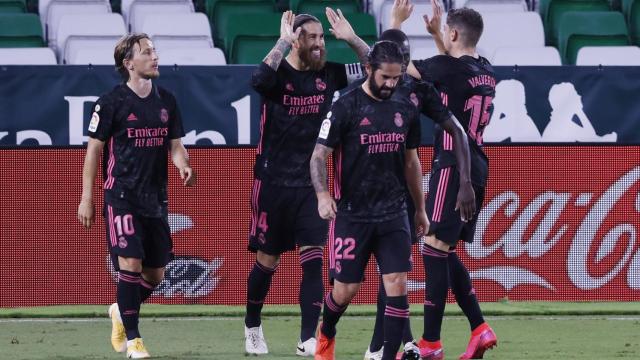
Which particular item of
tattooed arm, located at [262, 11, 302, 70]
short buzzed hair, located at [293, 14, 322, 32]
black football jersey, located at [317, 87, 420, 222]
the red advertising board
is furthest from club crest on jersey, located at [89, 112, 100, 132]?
the red advertising board

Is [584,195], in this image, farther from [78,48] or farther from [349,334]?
[78,48]

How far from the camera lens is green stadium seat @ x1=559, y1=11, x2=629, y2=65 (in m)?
16.4

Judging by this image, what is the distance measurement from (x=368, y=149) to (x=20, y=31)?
26.9ft

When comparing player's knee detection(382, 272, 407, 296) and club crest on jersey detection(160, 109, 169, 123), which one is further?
club crest on jersey detection(160, 109, 169, 123)

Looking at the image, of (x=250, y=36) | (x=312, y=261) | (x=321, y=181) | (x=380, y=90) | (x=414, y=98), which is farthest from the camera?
(x=250, y=36)

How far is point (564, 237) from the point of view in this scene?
1286cm

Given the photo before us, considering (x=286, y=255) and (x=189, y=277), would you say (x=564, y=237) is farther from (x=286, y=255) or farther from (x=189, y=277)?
(x=189, y=277)

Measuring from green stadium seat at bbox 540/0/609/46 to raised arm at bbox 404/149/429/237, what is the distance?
8904 mm

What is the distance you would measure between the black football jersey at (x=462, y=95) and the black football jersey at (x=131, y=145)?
1757 millimetres

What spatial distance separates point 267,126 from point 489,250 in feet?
12.0

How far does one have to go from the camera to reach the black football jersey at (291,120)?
9633mm

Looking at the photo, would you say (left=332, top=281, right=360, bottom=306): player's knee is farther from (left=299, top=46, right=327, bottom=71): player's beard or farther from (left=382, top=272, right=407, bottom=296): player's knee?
(left=299, top=46, right=327, bottom=71): player's beard

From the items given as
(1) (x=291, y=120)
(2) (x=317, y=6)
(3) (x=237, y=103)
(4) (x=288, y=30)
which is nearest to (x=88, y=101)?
(3) (x=237, y=103)

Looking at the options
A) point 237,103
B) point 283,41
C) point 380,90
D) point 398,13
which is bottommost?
point 237,103
